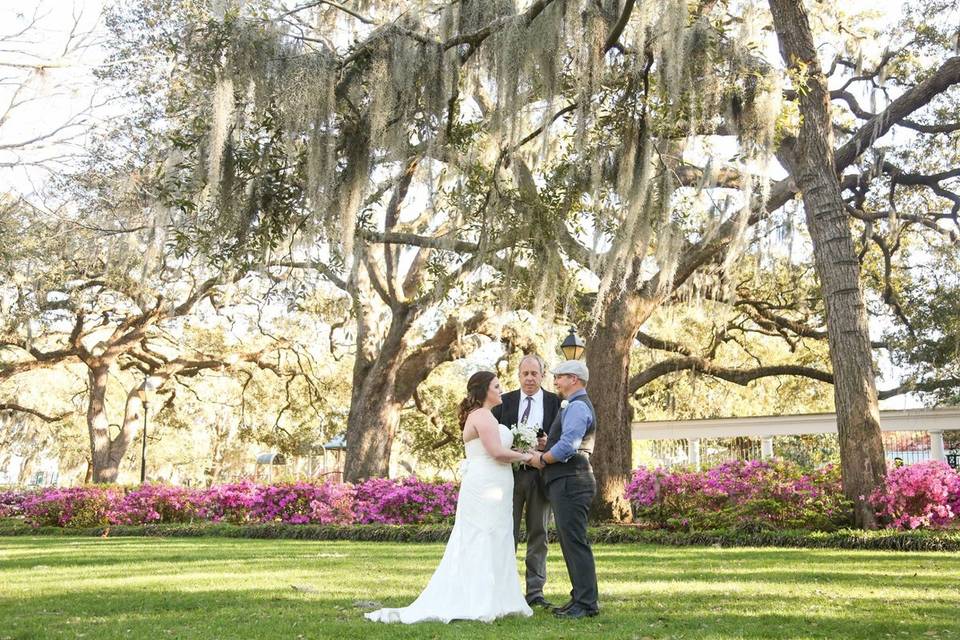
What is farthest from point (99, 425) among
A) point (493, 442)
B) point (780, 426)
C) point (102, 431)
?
point (493, 442)

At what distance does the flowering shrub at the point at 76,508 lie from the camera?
52.9ft

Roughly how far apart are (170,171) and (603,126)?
4.60 meters

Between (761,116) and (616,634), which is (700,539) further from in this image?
(616,634)

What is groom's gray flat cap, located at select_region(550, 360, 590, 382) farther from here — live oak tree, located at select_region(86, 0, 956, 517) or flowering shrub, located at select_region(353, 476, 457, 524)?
flowering shrub, located at select_region(353, 476, 457, 524)

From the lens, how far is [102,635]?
4.57 metres

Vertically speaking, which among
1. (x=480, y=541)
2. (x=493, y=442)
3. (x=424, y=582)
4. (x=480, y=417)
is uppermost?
(x=480, y=417)

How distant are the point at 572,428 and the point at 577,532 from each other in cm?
59

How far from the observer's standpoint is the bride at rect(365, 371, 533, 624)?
5031 mm

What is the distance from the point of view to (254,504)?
15023 mm

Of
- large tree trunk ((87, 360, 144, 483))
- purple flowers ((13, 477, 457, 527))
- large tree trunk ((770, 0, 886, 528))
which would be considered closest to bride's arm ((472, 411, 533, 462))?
large tree trunk ((770, 0, 886, 528))

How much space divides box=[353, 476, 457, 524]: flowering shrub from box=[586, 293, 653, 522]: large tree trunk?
2.65 metres

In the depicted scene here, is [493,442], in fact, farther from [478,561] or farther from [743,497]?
[743,497]

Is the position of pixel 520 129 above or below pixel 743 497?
above

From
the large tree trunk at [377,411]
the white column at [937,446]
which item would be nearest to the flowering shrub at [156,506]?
the large tree trunk at [377,411]
